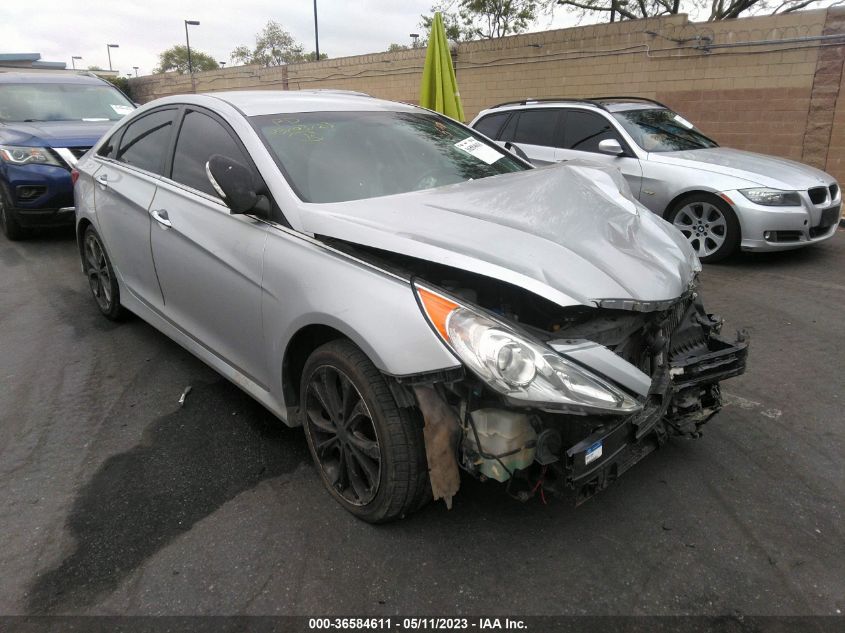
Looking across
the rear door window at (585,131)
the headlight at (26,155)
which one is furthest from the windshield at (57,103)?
the rear door window at (585,131)

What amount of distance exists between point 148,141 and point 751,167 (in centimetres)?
564

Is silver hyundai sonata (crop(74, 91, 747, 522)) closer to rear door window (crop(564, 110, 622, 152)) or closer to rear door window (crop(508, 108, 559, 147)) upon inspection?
rear door window (crop(564, 110, 622, 152))

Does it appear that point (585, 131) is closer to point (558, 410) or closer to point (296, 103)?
point (296, 103)

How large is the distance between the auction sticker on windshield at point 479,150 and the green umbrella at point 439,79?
4558mm

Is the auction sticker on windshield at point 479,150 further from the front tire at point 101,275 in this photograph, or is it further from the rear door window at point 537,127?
the rear door window at point 537,127

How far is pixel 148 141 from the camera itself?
3873 millimetres

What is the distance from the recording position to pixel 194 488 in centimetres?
273

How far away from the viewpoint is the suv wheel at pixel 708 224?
20.2ft

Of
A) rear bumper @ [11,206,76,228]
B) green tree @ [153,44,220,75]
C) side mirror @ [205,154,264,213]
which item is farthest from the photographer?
green tree @ [153,44,220,75]

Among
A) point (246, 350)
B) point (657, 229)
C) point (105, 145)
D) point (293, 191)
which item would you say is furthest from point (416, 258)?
point (105, 145)

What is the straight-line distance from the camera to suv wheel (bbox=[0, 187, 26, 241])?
6980mm

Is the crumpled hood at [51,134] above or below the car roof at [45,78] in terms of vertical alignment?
below

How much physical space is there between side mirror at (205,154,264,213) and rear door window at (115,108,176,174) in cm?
121

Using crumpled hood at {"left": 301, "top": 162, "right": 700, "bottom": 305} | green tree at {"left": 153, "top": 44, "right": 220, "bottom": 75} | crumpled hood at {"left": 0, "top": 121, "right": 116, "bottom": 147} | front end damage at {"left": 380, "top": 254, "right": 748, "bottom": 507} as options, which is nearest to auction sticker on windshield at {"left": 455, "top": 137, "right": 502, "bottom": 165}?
crumpled hood at {"left": 301, "top": 162, "right": 700, "bottom": 305}
